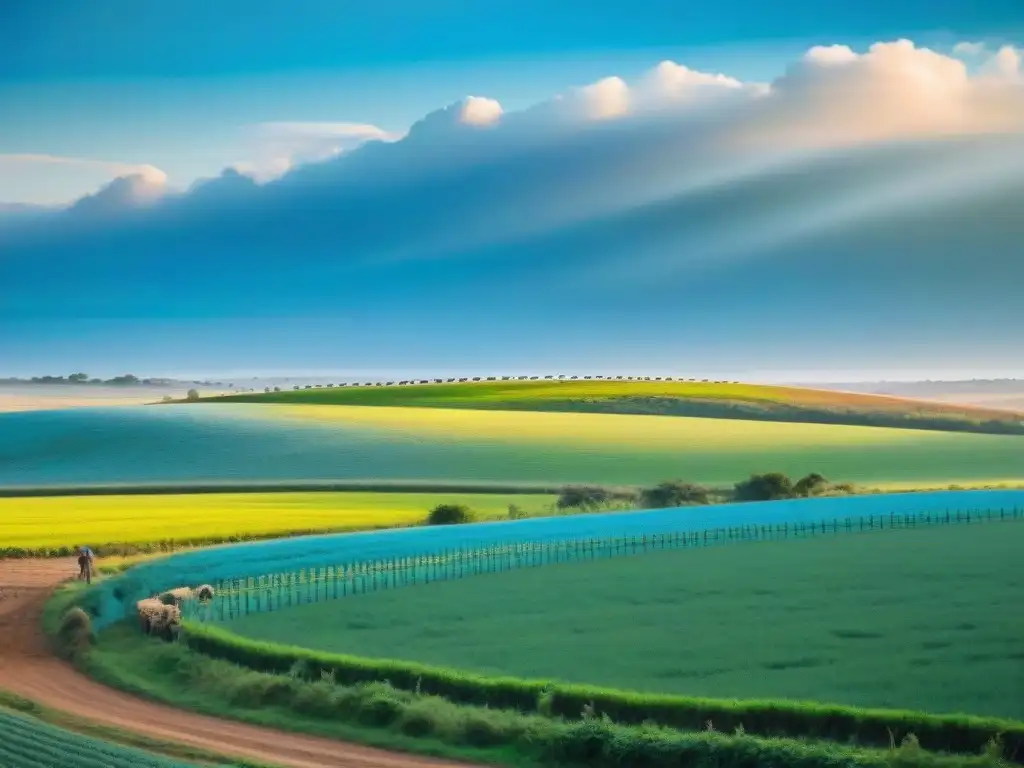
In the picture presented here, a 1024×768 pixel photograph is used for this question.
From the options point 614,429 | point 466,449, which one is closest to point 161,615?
point 466,449

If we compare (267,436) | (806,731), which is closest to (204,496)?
(267,436)

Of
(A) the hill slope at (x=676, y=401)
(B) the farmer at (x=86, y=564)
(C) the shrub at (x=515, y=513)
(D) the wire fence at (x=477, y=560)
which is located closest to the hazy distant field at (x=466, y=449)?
(A) the hill slope at (x=676, y=401)

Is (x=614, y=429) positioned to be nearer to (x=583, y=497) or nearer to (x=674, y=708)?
(x=583, y=497)

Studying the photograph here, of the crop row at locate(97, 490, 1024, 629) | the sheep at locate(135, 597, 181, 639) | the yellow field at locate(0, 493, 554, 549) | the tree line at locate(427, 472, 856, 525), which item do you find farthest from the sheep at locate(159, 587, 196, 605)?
the tree line at locate(427, 472, 856, 525)

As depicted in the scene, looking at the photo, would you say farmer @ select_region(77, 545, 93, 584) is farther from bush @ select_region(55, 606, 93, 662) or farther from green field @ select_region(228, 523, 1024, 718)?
green field @ select_region(228, 523, 1024, 718)

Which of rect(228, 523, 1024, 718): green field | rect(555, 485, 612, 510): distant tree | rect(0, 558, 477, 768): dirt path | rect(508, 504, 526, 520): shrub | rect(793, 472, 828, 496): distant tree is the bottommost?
rect(0, 558, 477, 768): dirt path

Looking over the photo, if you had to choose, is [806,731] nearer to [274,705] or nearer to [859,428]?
[274,705]
